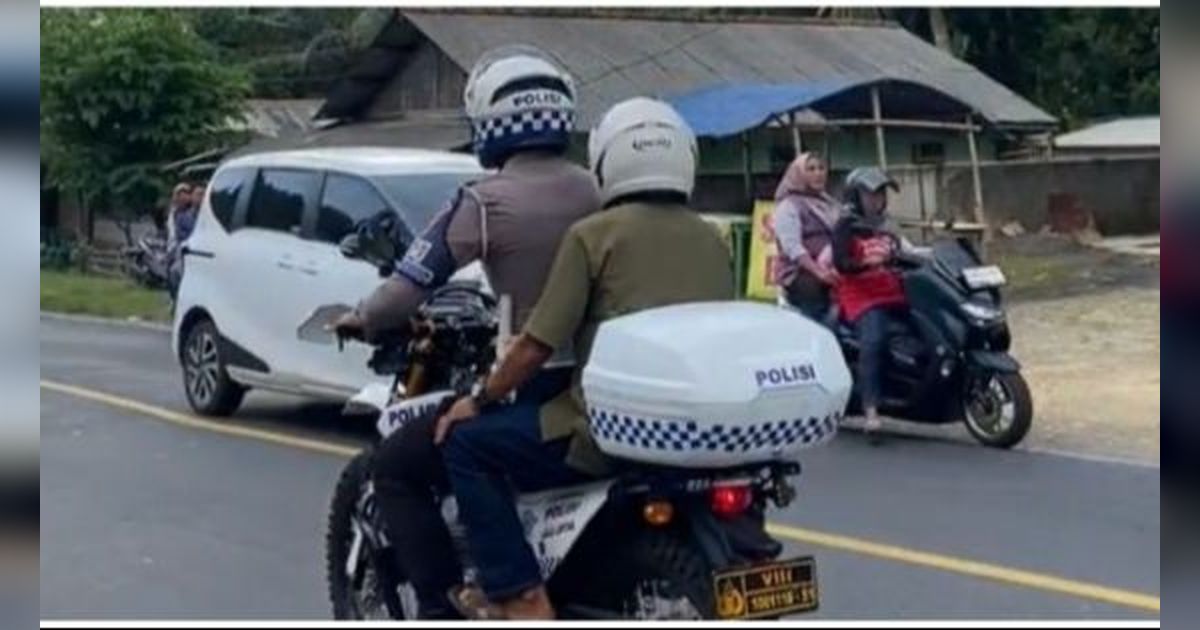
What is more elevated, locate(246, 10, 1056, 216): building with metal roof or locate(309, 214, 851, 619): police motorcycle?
locate(246, 10, 1056, 216): building with metal roof

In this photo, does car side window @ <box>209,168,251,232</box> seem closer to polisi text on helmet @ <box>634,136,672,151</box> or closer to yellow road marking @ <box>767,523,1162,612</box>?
yellow road marking @ <box>767,523,1162,612</box>

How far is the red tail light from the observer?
15.3ft

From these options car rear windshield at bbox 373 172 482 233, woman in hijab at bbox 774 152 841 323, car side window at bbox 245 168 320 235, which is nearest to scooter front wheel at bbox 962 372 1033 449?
woman in hijab at bbox 774 152 841 323

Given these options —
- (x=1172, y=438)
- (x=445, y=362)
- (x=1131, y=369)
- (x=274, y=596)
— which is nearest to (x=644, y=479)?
(x=445, y=362)

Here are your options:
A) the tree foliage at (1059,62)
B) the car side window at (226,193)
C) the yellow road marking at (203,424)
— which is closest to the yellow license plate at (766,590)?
the yellow road marking at (203,424)

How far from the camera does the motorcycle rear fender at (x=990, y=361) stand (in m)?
10.5

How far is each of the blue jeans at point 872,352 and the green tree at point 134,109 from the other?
806 inches

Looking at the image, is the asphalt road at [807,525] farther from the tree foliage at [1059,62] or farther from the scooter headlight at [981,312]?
the tree foliage at [1059,62]

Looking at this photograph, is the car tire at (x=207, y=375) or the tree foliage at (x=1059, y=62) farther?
the tree foliage at (x=1059, y=62)

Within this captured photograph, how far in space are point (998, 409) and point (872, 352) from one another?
731mm

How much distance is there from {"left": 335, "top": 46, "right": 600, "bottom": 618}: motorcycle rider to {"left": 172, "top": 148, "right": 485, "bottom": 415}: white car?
5210 millimetres

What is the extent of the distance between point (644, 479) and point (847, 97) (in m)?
20.2

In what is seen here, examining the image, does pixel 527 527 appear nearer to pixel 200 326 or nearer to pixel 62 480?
pixel 62 480

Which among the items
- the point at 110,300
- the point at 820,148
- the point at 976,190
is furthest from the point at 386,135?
the point at 976,190
